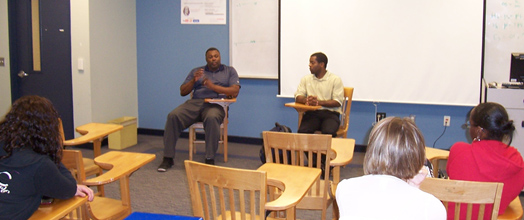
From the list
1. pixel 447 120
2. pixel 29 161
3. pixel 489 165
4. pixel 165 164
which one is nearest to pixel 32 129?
pixel 29 161

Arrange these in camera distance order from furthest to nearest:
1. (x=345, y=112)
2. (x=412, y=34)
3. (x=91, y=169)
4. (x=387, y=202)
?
1. (x=345, y=112)
2. (x=412, y=34)
3. (x=91, y=169)
4. (x=387, y=202)

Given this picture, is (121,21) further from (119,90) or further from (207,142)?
(207,142)

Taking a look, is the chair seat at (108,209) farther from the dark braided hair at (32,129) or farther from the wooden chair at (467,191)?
the wooden chair at (467,191)

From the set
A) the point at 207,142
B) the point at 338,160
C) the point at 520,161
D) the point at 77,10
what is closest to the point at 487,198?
the point at 520,161

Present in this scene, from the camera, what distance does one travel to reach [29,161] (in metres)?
1.79

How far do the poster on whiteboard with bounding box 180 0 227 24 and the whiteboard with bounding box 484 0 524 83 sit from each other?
2.96 metres

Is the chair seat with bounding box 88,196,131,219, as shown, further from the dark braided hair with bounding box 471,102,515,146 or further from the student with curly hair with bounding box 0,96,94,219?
the dark braided hair with bounding box 471,102,515,146

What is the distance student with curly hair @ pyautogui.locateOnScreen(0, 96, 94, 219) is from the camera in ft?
5.79

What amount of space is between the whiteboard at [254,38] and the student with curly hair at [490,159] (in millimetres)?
3326

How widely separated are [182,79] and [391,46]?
267 centimetres

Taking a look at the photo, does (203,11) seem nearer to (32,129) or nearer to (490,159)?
(32,129)

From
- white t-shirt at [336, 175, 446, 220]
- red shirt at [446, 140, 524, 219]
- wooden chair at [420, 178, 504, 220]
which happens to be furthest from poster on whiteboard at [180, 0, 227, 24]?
white t-shirt at [336, 175, 446, 220]

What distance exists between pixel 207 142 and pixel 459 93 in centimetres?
260

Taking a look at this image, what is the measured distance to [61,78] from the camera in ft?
18.0
